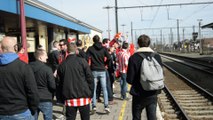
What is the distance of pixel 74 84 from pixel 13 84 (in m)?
1.62

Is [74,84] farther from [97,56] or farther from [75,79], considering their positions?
[97,56]

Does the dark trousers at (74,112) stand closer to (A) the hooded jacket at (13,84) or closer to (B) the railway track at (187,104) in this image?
(A) the hooded jacket at (13,84)

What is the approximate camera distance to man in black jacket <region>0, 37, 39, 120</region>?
4168 millimetres

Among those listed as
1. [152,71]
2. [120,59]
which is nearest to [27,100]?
[152,71]

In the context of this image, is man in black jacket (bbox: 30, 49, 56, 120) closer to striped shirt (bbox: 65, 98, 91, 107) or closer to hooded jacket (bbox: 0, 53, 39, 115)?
striped shirt (bbox: 65, 98, 91, 107)

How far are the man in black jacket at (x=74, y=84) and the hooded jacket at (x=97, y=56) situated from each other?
3027mm

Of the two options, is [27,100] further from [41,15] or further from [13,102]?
[41,15]

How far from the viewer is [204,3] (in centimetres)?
2906

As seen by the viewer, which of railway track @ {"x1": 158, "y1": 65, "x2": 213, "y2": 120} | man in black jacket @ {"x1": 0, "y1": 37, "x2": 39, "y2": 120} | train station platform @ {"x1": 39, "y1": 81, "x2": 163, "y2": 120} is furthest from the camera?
railway track @ {"x1": 158, "y1": 65, "x2": 213, "y2": 120}

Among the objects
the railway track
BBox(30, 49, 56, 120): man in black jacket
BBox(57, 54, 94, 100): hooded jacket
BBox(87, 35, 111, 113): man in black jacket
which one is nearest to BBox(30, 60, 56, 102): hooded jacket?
BBox(30, 49, 56, 120): man in black jacket

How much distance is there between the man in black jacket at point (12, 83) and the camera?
164 inches

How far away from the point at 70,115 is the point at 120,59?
17.2 feet

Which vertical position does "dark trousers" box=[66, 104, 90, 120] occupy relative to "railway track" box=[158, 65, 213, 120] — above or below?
above

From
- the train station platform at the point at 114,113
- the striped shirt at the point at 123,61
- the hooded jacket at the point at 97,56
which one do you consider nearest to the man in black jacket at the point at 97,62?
the hooded jacket at the point at 97,56
